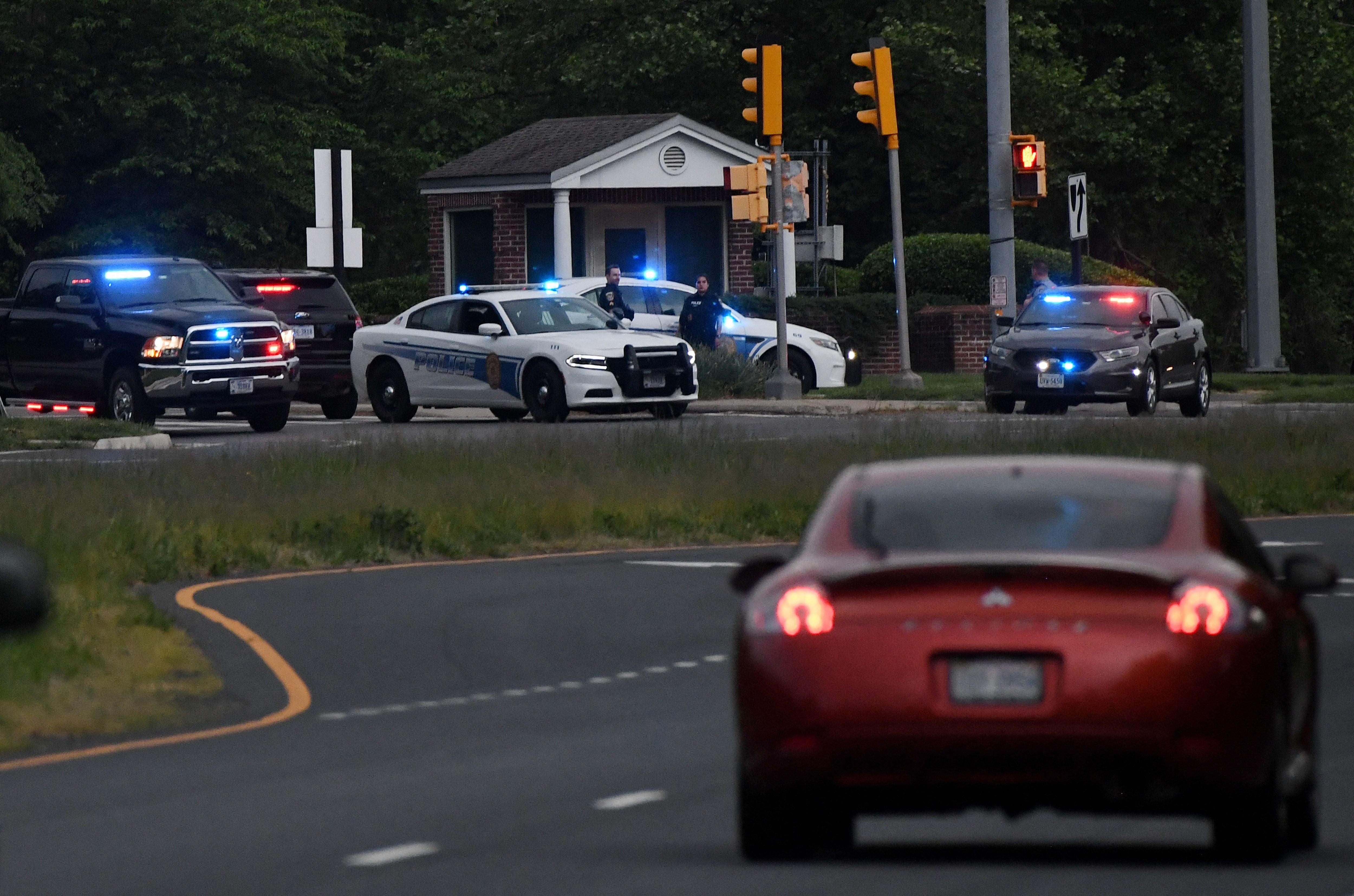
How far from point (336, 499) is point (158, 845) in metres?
11.3

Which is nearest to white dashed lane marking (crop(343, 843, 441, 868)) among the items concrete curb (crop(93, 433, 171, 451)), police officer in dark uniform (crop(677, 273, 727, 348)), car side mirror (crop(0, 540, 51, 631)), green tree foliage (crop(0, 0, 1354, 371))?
car side mirror (crop(0, 540, 51, 631))

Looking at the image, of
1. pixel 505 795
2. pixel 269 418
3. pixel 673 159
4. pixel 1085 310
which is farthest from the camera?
pixel 673 159

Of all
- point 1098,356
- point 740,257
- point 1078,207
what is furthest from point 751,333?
point 740,257

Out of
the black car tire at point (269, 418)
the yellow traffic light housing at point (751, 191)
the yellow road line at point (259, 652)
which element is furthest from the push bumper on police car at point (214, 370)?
the yellow road line at point (259, 652)

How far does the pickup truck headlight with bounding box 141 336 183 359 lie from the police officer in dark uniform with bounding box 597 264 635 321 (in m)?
8.05

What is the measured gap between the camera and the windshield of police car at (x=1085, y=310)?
3372 cm

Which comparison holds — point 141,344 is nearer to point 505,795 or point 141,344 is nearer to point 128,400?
point 128,400

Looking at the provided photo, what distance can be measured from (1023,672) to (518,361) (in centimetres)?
2630

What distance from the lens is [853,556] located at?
7.32 meters

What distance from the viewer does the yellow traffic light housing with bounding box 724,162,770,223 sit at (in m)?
38.1

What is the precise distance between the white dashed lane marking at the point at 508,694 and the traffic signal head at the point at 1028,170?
23757mm

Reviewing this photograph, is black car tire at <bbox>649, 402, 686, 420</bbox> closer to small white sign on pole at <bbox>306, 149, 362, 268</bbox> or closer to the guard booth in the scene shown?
small white sign on pole at <bbox>306, 149, 362, 268</bbox>

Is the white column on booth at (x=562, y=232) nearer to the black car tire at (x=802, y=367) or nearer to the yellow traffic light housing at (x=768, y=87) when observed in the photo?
the black car tire at (x=802, y=367)

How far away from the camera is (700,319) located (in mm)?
38469
